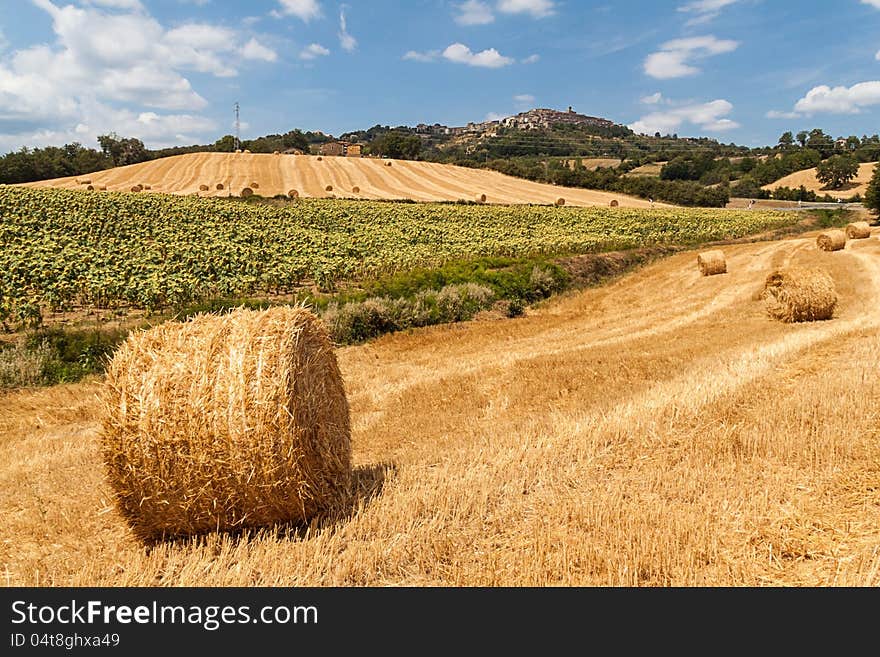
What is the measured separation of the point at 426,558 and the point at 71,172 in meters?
81.2

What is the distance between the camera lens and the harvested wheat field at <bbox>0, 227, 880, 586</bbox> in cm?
435

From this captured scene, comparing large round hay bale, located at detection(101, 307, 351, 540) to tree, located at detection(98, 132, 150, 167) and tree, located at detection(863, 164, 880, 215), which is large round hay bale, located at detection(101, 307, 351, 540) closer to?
tree, located at detection(863, 164, 880, 215)

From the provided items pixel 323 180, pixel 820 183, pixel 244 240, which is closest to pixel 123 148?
pixel 323 180

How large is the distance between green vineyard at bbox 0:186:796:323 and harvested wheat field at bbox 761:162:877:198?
4647cm

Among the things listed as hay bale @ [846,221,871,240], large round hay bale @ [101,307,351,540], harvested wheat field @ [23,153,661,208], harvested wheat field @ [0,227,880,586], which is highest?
harvested wheat field @ [23,153,661,208]

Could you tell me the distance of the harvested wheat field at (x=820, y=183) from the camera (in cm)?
8547

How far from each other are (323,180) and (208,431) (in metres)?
59.6

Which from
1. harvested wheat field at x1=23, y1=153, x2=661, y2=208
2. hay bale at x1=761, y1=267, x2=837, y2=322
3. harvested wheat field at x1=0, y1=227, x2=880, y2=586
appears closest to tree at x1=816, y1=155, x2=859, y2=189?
harvested wheat field at x1=23, y1=153, x2=661, y2=208

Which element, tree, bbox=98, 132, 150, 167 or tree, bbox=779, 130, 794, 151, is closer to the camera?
tree, bbox=98, 132, 150, 167

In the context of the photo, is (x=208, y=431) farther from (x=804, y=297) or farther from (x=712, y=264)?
(x=712, y=264)

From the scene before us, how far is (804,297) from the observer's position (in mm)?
14641

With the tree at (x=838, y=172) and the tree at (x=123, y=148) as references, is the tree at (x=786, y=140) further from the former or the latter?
the tree at (x=123, y=148)

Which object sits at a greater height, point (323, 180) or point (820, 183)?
point (820, 183)
